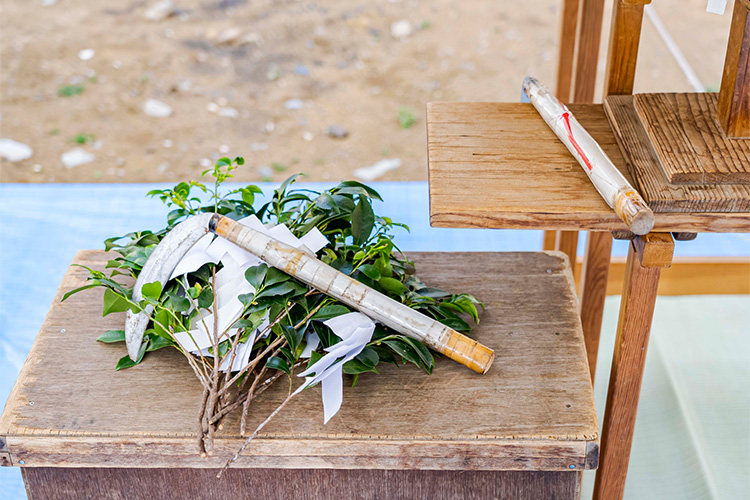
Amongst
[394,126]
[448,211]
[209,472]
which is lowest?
[394,126]

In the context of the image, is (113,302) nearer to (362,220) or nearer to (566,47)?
(362,220)

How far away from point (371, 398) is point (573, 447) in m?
0.24

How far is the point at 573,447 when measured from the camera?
33.5 inches

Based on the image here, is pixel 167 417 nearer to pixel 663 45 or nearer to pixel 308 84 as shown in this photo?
pixel 308 84

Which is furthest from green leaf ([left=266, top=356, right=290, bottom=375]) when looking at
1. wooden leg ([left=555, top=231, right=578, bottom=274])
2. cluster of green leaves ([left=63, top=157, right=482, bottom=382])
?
wooden leg ([left=555, top=231, right=578, bottom=274])

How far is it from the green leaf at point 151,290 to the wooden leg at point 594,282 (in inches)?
26.4

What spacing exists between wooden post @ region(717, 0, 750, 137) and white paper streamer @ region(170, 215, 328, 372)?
0.49 metres

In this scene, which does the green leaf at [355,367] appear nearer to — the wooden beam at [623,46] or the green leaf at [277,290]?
the green leaf at [277,290]

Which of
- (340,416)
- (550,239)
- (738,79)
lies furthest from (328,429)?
(550,239)

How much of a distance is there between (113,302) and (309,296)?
0.79 feet

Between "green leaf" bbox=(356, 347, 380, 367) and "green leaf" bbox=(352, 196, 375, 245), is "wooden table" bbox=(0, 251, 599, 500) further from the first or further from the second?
"green leaf" bbox=(352, 196, 375, 245)

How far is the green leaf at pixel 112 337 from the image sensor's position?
98 cm

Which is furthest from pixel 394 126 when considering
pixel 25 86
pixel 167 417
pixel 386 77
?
pixel 167 417

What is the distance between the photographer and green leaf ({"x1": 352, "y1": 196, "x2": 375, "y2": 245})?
98 centimetres
